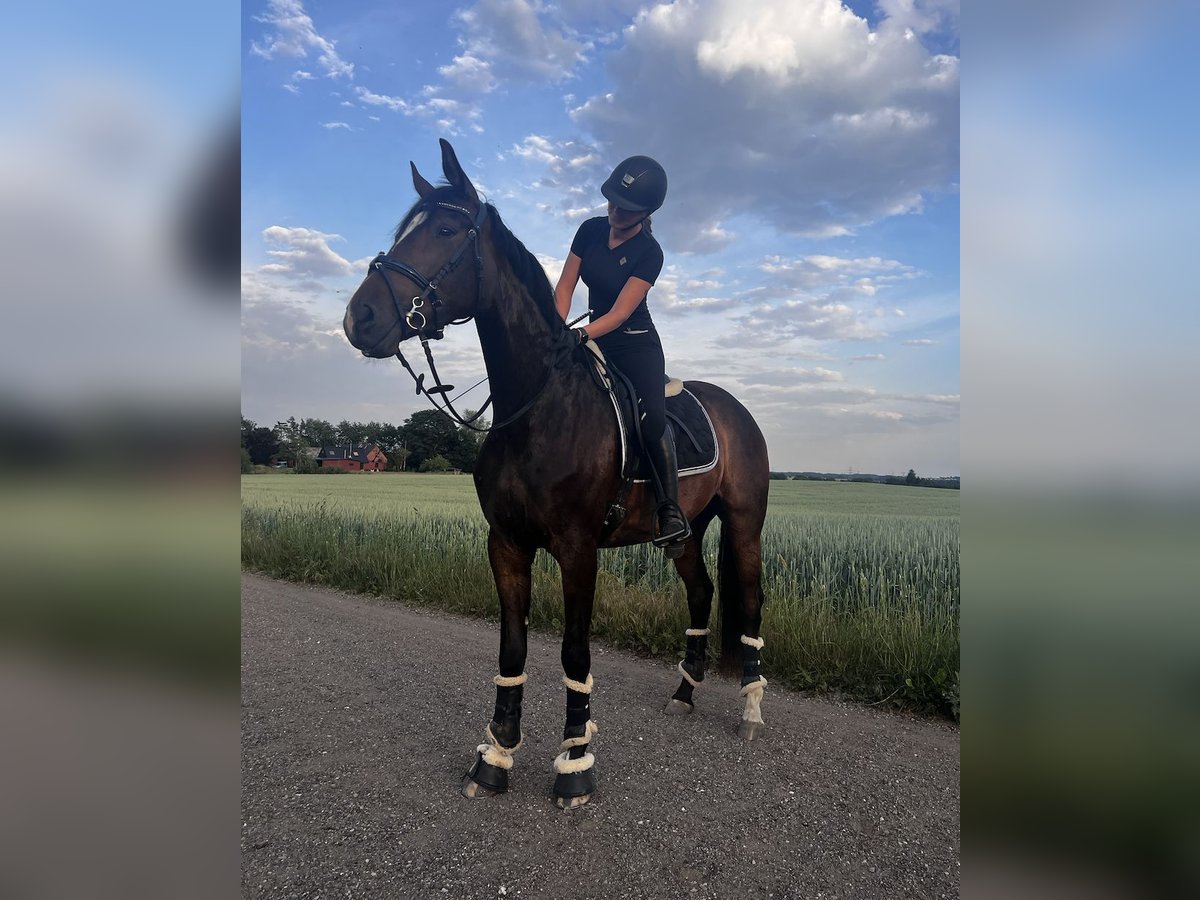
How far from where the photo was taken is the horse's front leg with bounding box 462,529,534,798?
3.79m

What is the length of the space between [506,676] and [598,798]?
860mm

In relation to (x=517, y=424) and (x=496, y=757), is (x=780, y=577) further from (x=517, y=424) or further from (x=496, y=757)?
(x=517, y=424)

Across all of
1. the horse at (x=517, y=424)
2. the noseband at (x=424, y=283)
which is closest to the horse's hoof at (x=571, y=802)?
the horse at (x=517, y=424)

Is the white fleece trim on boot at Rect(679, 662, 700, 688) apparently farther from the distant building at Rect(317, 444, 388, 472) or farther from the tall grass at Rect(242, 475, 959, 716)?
the distant building at Rect(317, 444, 388, 472)


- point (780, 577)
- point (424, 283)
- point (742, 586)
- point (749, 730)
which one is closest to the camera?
point (424, 283)

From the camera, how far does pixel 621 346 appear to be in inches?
175

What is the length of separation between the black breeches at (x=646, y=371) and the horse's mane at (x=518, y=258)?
633 millimetres

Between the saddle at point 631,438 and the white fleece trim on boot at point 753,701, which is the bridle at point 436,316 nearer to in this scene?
the saddle at point 631,438

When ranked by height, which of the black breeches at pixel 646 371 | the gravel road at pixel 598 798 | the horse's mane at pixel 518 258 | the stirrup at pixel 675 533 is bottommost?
the gravel road at pixel 598 798

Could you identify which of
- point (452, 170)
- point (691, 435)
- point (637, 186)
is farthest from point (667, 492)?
point (452, 170)

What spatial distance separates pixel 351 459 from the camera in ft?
82.3

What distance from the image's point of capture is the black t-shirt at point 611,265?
163 inches
